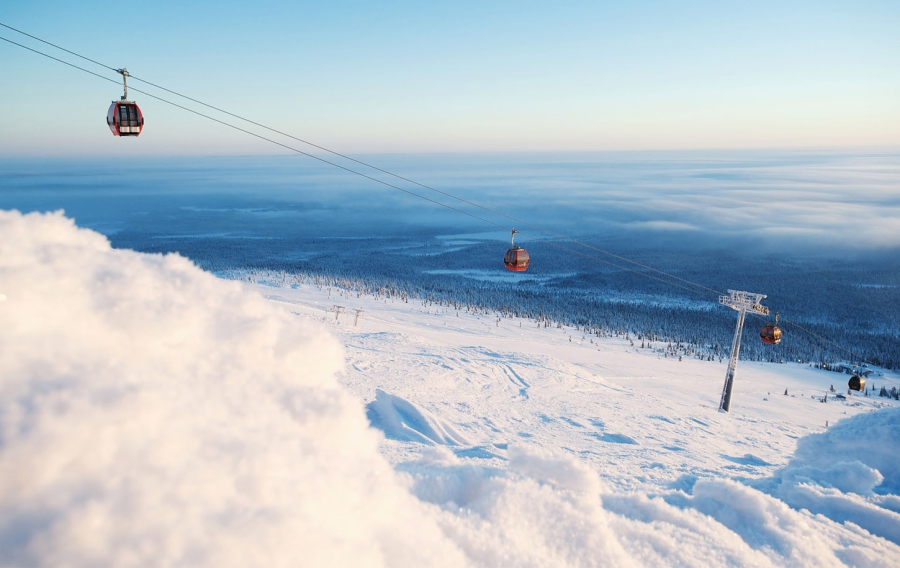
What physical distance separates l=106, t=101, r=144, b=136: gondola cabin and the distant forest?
100 feet

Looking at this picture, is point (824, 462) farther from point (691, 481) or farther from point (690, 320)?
point (690, 320)

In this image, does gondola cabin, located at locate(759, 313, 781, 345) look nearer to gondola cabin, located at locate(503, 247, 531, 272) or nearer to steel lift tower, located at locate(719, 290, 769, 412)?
steel lift tower, located at locate(719, 290, 769, 412)

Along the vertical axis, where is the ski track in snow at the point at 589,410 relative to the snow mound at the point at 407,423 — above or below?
below

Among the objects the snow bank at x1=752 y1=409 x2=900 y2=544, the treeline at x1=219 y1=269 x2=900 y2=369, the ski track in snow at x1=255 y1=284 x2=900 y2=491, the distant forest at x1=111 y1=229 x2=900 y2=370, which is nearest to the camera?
the snow bank at x1=752 y1=409 x2=900 y2=544

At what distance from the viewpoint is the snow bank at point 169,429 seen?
3.01 ft

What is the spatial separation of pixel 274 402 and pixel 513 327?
97.0 feet

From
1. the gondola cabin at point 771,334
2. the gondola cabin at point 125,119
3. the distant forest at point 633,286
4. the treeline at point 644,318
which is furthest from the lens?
the distant forest at point 633,286

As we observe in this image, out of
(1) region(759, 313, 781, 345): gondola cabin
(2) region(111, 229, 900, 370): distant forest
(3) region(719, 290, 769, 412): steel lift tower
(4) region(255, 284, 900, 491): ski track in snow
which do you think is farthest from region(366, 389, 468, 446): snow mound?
(2) region(111, 229, 900, 370): distant forest

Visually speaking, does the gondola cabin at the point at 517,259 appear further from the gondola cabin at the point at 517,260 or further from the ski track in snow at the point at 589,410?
the ski track in snow at the point at 589,410

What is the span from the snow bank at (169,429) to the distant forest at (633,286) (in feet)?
127

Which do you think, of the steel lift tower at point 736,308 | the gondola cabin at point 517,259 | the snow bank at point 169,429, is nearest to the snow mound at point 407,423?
the snow bank at point 169,429

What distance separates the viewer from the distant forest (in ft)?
194

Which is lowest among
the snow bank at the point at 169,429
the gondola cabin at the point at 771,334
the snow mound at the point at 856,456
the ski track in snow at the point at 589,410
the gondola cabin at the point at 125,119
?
the ski track in snow at the point at 589,410

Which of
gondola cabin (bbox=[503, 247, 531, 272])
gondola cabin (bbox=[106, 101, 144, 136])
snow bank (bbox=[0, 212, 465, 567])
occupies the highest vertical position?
gondola cabin (bbox=[106, 101, 144, 136])
